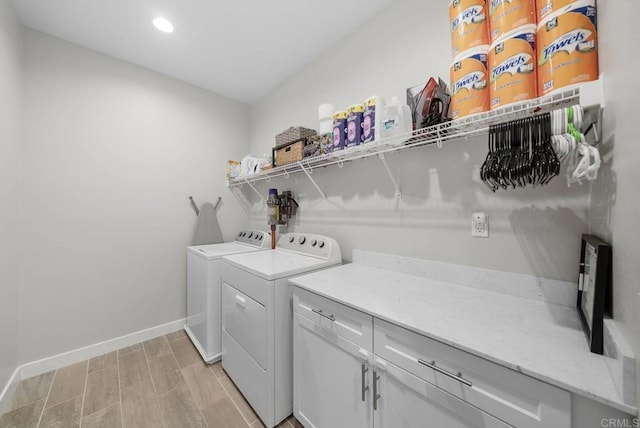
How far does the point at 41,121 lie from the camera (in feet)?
6.19

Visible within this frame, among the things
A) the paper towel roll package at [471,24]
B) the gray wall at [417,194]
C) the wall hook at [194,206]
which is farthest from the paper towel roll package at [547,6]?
the wall hook at [194,206]

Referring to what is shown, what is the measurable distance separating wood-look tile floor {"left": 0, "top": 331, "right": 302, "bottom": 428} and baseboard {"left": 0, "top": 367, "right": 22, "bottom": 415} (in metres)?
0.03

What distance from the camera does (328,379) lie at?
3.75 feet

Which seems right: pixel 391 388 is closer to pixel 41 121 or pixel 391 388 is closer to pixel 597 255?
pixel 597 255

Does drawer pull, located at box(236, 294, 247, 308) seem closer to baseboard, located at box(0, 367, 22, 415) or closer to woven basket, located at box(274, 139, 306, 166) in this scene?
woven basket, located at box(274, 139, 306, 166)

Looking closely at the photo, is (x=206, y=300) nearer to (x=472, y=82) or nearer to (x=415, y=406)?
(x=415, y=406)

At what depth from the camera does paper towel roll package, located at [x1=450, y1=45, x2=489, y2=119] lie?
3.20 feet

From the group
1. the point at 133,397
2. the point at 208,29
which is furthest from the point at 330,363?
the point at 208,29

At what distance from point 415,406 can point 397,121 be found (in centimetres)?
124

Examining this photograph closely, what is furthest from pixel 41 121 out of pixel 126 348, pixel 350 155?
pixel 350 155

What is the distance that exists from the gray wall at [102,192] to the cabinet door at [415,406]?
2.38m

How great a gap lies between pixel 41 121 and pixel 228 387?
253cm

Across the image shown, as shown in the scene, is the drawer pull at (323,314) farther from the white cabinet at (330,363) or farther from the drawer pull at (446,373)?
the drawer pull at (446,373)

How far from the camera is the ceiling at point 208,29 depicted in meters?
1.67
